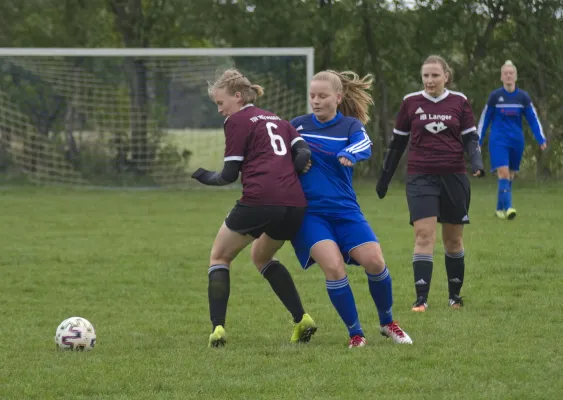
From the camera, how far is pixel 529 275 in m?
10.0

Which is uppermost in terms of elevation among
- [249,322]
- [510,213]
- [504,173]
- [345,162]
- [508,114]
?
[345,162]

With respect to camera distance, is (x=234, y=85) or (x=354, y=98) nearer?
(x=234, y=85)

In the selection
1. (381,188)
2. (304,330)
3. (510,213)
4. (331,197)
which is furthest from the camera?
(510,213)

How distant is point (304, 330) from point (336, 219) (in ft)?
2.54

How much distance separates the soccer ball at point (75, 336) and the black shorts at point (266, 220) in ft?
3.58

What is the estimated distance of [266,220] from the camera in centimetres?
664

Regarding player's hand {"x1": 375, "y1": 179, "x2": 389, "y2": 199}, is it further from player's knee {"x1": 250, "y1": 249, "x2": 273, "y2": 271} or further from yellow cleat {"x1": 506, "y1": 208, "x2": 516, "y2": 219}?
yellow cleat {"x1": 506, "y1": 208, "x2": 516, "y2": 219}

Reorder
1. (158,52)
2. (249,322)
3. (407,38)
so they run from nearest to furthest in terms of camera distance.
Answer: (249,322), (158,52), (407,38)

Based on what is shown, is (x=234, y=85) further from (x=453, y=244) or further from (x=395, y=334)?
(x=453, y=244)

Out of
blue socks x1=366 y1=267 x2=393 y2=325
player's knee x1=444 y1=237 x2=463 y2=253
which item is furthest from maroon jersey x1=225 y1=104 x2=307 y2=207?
player's knee x1=444 y1=237 x2=463 y2=253

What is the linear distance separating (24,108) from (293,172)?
15354 mm

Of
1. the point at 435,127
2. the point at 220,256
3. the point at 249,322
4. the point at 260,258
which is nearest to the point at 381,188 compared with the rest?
the point at 435,127

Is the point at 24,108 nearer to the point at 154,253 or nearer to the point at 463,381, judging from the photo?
the point at 154,253

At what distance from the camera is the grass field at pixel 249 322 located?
566 cm
